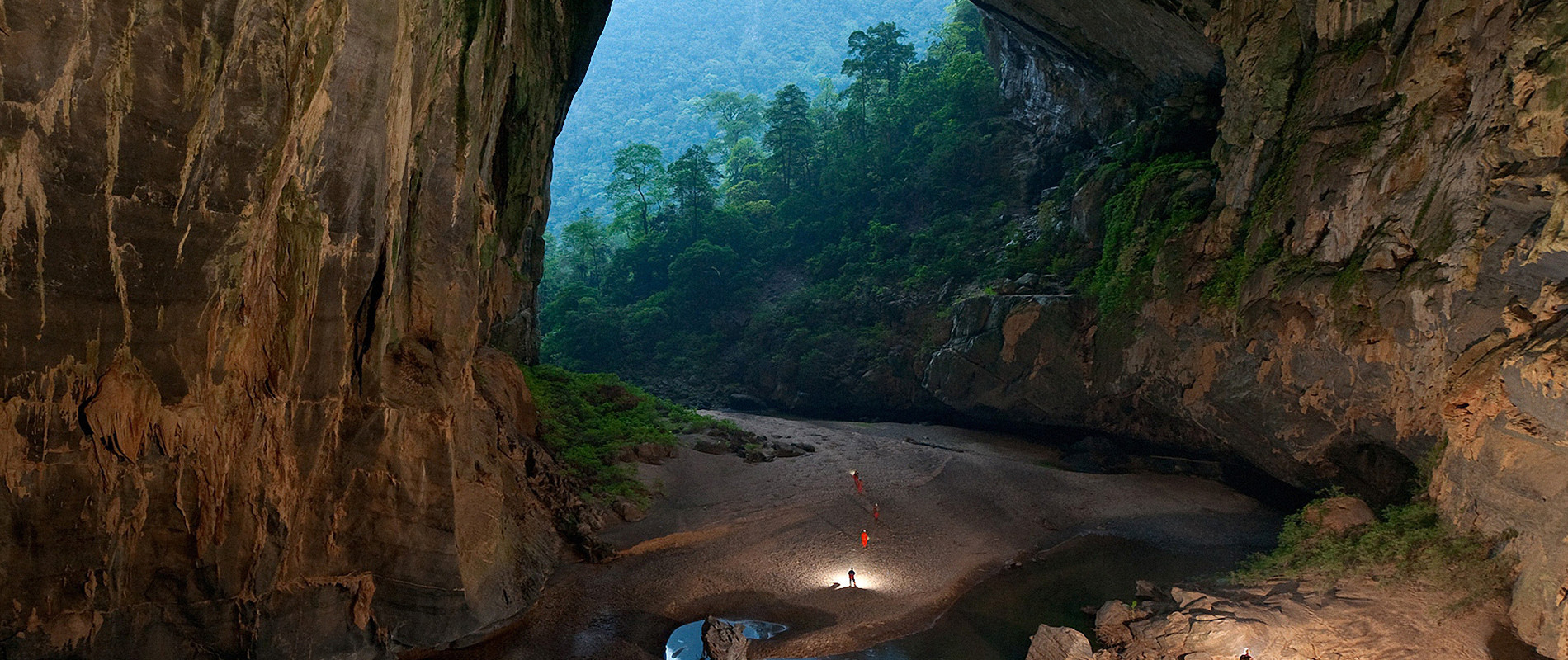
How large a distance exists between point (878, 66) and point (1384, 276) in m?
34.3

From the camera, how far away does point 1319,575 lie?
12.4 metres

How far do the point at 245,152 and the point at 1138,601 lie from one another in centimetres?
1434

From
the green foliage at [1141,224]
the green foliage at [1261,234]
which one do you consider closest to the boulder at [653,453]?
the green foliage at [1141,224]

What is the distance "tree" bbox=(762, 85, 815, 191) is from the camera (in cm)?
4434

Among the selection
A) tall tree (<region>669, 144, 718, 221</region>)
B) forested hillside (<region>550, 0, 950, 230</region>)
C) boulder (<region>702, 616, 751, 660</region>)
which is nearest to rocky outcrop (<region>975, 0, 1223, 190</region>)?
tall tree (<region>669, 144, 718, 221</region>)

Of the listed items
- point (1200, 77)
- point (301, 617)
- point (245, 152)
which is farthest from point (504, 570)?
point (1200, 77)

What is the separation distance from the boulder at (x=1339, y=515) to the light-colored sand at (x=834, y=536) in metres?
1.25

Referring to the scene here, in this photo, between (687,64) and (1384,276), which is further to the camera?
(687,64)

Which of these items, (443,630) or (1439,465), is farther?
(1439,465)

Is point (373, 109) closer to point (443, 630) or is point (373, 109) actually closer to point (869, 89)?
point (443, 630)

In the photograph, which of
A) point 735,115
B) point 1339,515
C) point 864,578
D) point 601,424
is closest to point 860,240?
point 601,424

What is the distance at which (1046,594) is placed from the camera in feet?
44.5

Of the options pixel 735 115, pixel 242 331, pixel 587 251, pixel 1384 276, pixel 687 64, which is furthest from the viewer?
pixel 687 64

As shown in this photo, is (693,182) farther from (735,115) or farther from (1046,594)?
(1046,594)
